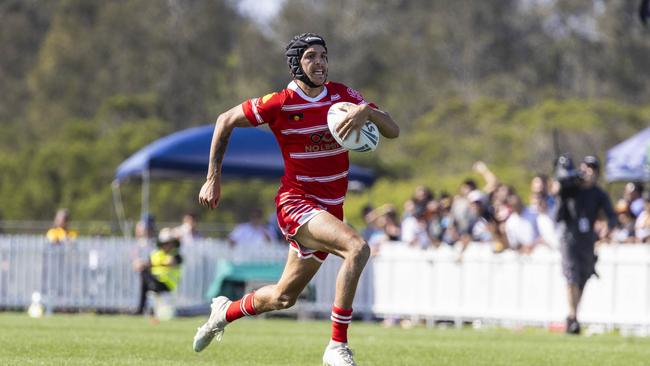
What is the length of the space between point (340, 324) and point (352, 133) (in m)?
1.32

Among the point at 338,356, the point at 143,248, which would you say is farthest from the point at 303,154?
the point at 143,248

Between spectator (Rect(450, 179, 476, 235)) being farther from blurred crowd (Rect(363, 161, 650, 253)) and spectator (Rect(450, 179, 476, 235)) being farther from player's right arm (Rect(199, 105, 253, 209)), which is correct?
player's right arm (Rect(199, 105, 253, 209))

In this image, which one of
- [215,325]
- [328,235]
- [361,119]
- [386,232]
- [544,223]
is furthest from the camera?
[386,232]

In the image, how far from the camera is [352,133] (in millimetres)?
9508

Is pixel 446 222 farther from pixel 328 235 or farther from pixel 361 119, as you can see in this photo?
pixel 361 119

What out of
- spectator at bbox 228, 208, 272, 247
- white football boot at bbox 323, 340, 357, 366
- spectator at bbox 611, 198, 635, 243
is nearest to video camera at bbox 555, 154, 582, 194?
spectator at bbox 611, 198, 635, 243

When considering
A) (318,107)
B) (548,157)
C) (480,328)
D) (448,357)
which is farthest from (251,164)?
(548,157)

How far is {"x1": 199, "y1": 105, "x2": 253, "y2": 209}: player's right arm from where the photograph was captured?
32.7 feet

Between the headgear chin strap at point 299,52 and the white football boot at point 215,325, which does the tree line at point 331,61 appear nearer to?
the white football boot at point 215,325

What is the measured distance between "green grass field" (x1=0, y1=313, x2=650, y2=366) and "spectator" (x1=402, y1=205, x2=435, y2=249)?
11.9 feet

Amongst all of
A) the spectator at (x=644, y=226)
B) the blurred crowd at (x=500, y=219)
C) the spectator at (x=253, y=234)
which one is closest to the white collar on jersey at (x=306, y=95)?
the blurred crowd at (x=500, y=219)

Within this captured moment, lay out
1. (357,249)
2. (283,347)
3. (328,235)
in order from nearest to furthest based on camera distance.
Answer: (357,249) → (328,235) → (283,347)

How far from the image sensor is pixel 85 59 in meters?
59.9

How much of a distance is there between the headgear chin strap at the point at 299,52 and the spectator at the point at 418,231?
38.0 ft
